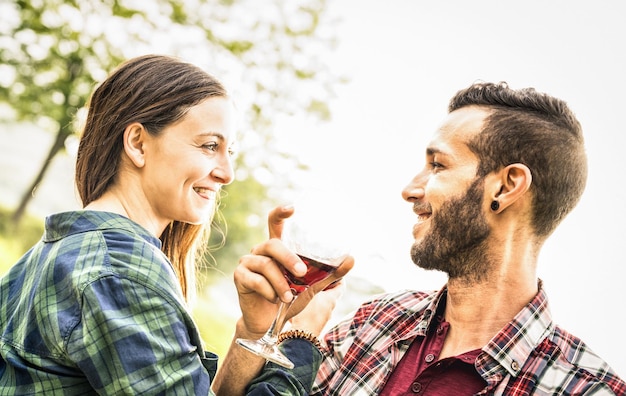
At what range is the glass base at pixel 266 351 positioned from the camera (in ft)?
5.52

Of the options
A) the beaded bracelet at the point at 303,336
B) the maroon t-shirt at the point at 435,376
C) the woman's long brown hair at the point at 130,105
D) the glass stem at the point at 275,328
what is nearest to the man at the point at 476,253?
the maroon t-shirt at the point at 435,376

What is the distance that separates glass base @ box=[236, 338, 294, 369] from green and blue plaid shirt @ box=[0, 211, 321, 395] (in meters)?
0.14

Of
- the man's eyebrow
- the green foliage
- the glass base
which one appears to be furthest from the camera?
the green foliage

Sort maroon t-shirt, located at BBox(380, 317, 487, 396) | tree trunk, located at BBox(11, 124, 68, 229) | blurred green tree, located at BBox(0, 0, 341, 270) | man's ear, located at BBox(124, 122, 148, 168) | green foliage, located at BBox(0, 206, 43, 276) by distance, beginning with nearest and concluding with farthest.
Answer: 1. maroon t-shirt, located at BBox(380, 317, 487, 396)
2. man's ear, located at BBox(124, 122, 148, 168)
3. blurred green tree, located at BBox(0, 0, 341, 270)
4. tree trunk, located at BBox(11, 124, 68, 229)
5. green foliage, located at BBox(0, 206, 43, 276)

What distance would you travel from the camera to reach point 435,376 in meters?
2.12

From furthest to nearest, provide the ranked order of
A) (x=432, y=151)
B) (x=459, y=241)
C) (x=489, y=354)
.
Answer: (x=432, y=151) < (x=459, y=241) < (x=489, y=354)

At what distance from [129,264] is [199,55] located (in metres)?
9.69

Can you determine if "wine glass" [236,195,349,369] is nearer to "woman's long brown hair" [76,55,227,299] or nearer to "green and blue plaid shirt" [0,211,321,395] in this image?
"green and blue plaid shirt" [0,211,321,395]

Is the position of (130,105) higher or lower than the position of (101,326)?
higher

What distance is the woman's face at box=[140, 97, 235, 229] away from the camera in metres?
2.17

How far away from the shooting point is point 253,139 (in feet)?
38.6

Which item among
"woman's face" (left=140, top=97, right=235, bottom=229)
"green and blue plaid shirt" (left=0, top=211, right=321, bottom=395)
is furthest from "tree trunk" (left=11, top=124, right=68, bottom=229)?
"green and blue plaid shirt" (left=0, top=211, right=321, bottom=395)

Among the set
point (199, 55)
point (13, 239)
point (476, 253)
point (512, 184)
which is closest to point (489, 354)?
point (476, 253)

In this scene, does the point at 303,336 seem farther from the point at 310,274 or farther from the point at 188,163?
the point at 188,163
